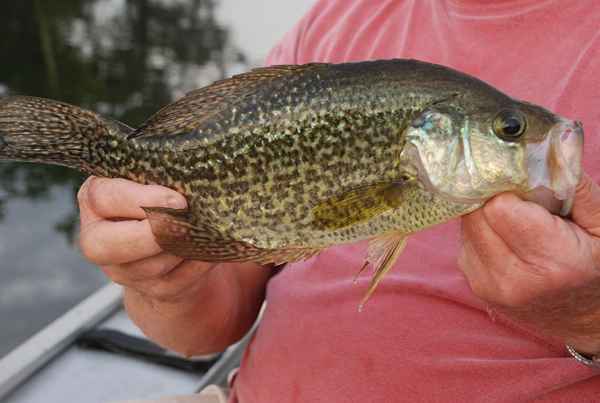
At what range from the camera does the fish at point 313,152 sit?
159cm

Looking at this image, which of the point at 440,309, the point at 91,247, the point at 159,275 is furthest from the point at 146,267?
the point at 440,309

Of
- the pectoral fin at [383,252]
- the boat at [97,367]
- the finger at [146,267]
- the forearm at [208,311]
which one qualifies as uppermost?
the pectoral fin at [383,252]

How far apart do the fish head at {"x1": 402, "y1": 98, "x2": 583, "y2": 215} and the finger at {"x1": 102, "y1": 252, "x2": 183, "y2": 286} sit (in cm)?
72

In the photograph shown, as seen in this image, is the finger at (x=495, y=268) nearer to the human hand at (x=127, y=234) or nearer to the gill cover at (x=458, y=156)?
the gill cover at (x=458, y=156)

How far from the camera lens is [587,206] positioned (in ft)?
4.73

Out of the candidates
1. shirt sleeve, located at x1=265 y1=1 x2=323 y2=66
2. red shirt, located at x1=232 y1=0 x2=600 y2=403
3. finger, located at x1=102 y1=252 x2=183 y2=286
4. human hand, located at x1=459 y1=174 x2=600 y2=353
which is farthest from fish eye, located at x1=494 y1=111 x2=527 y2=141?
shirt sleeve, located at x1=265 y1=1 x2=323 y2=66

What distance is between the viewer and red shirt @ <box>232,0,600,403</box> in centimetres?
189

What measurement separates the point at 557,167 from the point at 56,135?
4.34 feet

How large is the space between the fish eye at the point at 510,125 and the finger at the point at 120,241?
0.92 meters

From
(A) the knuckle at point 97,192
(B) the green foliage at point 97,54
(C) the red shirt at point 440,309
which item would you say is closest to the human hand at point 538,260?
(C) the red shirt at point 440,309

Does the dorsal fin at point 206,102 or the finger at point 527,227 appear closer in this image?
the finger at point 527,227

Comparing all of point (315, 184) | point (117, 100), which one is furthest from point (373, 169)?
point (117, 100)

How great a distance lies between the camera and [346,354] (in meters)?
2.05

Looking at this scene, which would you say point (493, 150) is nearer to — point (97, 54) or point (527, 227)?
point (527, 227)
